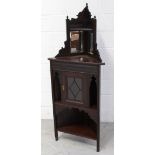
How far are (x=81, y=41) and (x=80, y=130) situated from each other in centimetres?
78

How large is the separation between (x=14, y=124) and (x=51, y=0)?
170cm

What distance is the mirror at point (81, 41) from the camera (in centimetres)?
222

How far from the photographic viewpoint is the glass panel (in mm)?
2098

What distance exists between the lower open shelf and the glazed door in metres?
0.27

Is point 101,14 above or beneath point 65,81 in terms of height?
above

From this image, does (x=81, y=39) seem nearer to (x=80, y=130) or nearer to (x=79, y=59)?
(x=79, y=59)

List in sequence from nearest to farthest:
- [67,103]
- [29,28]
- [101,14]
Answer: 1. [29,28]
2. [67,103]
3. [101,14]

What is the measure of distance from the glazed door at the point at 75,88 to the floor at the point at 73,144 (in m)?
0.37

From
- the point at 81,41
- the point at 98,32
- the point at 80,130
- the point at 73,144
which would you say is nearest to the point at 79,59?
the point at 81,41

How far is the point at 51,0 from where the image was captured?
2.52m

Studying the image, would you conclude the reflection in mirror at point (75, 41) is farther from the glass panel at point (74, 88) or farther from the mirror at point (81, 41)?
the glass panel at point (74, 88)

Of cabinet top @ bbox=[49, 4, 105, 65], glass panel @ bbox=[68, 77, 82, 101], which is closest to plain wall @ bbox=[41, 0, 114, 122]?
cabinet top @ bbox=[49, 4, 105, 65]
